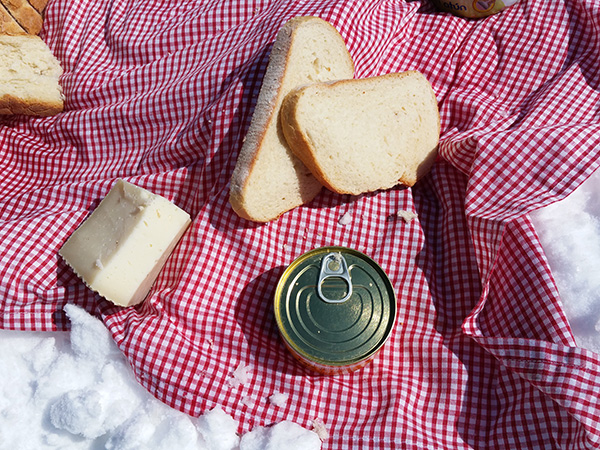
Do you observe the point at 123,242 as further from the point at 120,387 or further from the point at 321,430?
the point at 321,430

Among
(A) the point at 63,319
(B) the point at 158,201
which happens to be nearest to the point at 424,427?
(B) the point at 158,201

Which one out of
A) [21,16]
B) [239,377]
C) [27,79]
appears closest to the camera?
[239,377]

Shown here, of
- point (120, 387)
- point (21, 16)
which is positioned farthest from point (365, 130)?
point (21, 16)

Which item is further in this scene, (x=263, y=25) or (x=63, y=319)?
(x=263, y=25)

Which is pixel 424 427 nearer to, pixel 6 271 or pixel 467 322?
pixel 467 322

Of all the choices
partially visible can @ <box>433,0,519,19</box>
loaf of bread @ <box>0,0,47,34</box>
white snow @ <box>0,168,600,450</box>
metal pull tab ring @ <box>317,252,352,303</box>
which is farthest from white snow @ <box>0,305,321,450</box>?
partially visible can @ <box>433,0,519,19</box>
